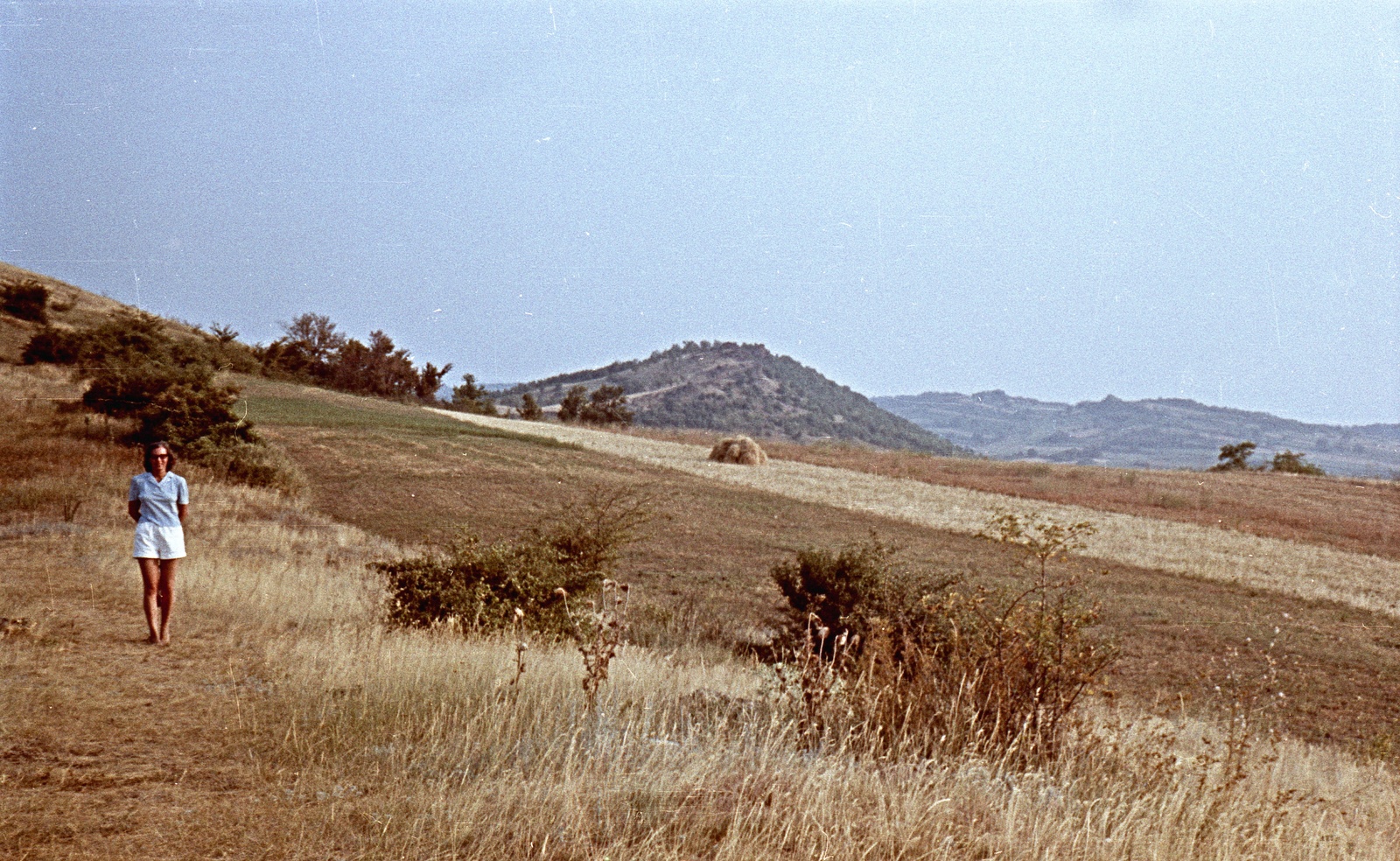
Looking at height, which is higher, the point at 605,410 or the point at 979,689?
the point at 605,410

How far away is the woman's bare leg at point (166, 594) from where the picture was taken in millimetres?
8117

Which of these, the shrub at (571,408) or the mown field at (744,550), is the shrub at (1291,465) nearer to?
the mown field at (744,550)

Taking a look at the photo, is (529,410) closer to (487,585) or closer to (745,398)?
(745,398)

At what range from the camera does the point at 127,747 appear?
503cm

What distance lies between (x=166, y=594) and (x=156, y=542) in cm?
51

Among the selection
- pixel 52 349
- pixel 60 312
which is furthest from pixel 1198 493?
pixel 60 312

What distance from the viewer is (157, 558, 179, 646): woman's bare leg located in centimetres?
812

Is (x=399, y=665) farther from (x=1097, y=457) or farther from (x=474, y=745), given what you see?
(x=1097, y=457)

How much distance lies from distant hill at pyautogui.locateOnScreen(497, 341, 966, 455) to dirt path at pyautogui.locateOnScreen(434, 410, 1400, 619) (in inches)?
3492

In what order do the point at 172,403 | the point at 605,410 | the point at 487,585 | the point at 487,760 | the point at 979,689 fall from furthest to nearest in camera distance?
the point at 605,410 → the point at 172,403 → the point at 487,585 → the point at 979,689 → the point at 487,760

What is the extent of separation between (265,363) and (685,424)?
83693 mm

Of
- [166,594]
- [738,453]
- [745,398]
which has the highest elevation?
[745,398]

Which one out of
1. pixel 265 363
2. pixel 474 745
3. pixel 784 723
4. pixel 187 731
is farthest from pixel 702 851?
pixel 265 363

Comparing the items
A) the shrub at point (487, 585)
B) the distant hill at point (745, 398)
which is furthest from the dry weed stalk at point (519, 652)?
the distant hill at point (745, 398)
